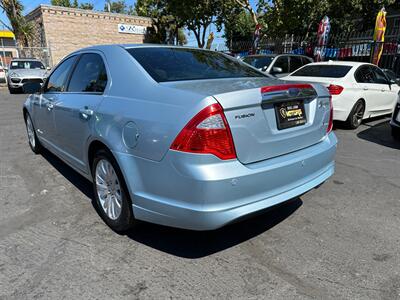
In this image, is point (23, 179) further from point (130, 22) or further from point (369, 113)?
point (130, 22)

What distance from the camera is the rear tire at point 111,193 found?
114 inches

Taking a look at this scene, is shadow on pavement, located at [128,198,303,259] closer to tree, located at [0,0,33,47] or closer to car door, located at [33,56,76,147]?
car door, located at [33,56,76,147]

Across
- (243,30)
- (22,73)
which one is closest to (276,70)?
(22,73)

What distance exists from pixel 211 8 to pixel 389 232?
26188 mm

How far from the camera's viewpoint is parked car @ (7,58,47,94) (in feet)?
51.1

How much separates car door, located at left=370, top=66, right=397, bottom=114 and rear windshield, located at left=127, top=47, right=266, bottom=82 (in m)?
6.02

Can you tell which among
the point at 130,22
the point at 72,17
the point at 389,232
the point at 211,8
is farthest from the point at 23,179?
the point at 130,22

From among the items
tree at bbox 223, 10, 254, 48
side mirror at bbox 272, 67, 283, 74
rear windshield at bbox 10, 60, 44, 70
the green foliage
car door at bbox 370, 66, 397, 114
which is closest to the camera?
car door at bbox 370, 66, 397, 114

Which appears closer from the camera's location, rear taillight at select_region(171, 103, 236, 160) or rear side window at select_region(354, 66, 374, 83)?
rear taillight at select_region(171, 103, 236, 160)

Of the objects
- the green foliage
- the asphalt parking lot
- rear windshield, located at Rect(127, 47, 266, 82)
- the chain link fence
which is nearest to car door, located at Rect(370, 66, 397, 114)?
the chain link fence

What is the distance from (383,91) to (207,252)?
750cm

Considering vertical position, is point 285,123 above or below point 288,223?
above

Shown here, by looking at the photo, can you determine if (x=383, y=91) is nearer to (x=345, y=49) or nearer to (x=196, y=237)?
(x=196, y=237)

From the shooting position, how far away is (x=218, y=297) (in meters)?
2.33
